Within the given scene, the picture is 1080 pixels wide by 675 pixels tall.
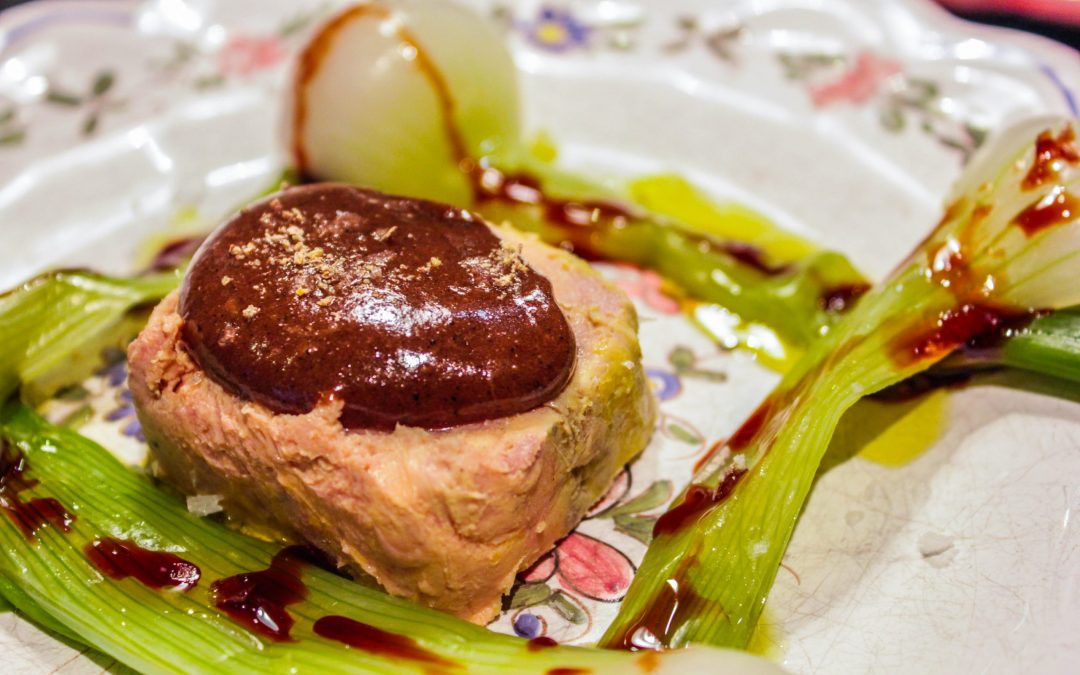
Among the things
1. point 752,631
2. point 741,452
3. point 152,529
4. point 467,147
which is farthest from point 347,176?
point 752,631

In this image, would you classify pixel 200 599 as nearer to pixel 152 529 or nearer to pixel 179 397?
pixel 152 529

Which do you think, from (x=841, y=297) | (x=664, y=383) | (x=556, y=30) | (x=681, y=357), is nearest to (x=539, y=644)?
(x=664, y=383)

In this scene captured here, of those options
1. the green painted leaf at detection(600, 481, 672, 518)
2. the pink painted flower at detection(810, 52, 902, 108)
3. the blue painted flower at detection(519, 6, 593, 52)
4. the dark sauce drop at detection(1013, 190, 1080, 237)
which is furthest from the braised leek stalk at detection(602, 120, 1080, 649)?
the blue painted flower at detection(519, 6, 593, 52)

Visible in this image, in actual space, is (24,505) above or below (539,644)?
above

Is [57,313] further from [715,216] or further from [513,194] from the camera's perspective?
[715,216]

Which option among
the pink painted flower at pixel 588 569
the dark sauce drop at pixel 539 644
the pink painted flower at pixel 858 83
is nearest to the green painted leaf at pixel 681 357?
the pink painted flower at pixel 588 569

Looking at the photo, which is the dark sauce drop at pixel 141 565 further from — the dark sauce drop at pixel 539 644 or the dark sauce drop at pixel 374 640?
the dark sauce drop at pixel 539 644
